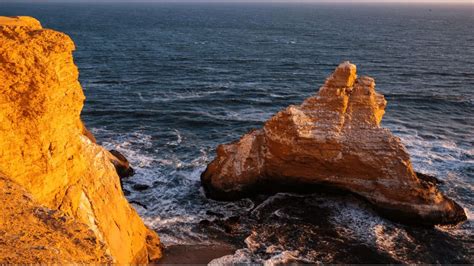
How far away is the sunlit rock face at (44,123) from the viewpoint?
41.5 ft

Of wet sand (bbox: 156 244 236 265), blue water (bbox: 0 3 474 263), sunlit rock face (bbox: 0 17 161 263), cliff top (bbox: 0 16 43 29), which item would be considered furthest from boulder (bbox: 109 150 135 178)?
sunlit rock face (bbox: 0 17 161 263)

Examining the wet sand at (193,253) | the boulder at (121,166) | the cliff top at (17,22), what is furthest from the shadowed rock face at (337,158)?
the cliff top at (17,22)

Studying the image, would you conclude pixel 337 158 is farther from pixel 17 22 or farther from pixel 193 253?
pixel 17 22

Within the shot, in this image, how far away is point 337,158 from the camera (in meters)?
24.3

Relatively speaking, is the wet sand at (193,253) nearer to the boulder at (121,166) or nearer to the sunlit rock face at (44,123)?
the sunlit rock face at (44,123)

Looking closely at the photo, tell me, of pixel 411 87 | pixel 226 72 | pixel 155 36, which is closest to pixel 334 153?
pixel 411 87

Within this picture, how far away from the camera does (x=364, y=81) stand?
25.4 m

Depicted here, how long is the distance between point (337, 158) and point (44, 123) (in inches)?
616

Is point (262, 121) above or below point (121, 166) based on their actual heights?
above

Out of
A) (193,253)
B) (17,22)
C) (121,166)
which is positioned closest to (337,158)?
(193,253)

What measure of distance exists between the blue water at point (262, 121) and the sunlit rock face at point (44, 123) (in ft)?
28.5

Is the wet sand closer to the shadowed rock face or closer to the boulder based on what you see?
the shadowed rock face

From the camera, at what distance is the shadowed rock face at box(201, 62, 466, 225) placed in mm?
23750

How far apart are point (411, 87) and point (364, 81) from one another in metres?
28.1
